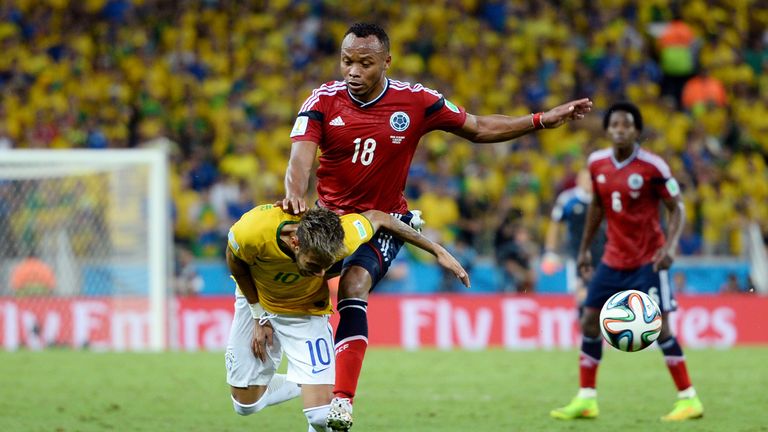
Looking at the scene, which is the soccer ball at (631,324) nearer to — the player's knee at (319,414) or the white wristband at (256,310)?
the player's knee at (319,414)

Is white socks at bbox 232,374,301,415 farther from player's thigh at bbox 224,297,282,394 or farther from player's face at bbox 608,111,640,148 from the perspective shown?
player's face at bbox 608,111,640,148

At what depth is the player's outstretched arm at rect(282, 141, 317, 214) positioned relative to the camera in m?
6.68

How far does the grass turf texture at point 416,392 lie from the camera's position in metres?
8.79

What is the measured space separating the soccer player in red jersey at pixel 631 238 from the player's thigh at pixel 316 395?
2777 millimetres

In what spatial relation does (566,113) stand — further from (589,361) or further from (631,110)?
(589,361)

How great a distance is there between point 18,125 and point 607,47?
33.8 ft

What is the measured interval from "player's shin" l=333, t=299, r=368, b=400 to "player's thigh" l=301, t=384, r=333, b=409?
24 centimetres

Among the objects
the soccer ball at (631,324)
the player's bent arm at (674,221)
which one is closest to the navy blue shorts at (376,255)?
the soccer ball at (631,324)

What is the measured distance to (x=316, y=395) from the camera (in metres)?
6.91

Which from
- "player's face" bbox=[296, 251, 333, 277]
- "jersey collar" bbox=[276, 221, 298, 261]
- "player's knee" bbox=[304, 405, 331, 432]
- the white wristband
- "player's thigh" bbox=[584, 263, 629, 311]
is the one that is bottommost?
"player's knee" bbox=[304, 405, 331, 432]

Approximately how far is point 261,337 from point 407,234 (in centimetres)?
105

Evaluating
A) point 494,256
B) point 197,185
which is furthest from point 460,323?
point 197,185

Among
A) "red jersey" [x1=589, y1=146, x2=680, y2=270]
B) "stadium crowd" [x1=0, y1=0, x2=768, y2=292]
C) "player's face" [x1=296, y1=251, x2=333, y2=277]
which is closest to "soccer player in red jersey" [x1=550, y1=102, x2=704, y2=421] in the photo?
"red jersey" [x1=589, y1=146, x2=680, y2=270]

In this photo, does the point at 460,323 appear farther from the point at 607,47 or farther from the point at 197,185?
the point at 607,47
